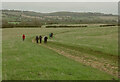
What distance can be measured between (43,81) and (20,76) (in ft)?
6.68

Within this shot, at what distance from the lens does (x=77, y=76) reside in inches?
567

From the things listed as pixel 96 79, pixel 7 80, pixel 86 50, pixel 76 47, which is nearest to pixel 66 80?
pixel 96 79

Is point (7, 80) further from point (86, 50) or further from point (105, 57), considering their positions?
point (86, 50)

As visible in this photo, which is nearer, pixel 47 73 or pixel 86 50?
pixel 47 73

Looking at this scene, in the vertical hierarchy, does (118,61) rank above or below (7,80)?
below

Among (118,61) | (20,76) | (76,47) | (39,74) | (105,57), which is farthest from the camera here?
(76,47)

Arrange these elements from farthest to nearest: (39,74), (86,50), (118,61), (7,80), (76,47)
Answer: (76,47) → (86,50) → (118,61) → (39,74) → (7,80)

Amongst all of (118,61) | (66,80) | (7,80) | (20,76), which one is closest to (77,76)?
(66,80)

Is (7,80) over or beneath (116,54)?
over

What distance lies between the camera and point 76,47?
117 feet

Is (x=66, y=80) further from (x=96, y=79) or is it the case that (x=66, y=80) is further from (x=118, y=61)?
(x=118, y=61)

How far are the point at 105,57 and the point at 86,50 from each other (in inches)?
238

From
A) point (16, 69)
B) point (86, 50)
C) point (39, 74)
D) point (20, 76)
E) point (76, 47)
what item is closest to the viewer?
point (20, 76)

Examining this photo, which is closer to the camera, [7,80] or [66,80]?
[7,80]
